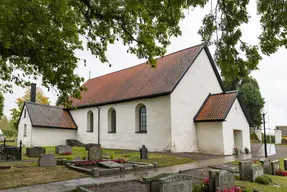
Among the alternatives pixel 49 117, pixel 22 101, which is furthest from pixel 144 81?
pixel 22 101

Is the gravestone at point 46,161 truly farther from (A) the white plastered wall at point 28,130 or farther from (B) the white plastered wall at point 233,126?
(A) the white plastered wall at point 28,130

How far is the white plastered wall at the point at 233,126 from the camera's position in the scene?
17.6 metres

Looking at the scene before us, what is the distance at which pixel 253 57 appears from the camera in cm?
550

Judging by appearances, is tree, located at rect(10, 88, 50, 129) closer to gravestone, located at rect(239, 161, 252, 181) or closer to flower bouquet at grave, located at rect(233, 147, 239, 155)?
flower bouquet at grave, located at rect(233, 147, 239, 155)

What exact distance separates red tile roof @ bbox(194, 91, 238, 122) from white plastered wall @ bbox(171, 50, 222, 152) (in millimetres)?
428

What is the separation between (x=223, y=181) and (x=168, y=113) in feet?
35.1

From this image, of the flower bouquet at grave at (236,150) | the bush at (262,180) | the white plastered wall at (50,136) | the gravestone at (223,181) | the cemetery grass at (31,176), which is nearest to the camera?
the gravestone at (223,181)

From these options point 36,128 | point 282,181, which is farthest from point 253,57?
point 36,128

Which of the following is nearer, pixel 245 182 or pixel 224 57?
Result: pixel 224 57

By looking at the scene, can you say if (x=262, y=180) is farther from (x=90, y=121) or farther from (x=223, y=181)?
(x=90, y=121)

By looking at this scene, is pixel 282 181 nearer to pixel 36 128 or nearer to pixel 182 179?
pixel 182 179

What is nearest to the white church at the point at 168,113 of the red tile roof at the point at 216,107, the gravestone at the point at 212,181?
the red tile roof at the point at 216,107

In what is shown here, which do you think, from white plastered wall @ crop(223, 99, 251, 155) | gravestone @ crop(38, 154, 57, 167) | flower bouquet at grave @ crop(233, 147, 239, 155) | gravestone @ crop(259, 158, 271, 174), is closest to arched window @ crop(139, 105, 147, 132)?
white plastered wall @ crop(223, 99, 251, 155)

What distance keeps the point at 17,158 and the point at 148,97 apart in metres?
9.91
